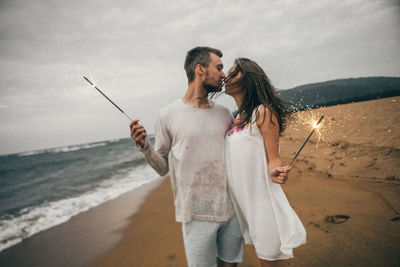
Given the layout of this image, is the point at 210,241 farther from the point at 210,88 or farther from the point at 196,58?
the point at 196,58

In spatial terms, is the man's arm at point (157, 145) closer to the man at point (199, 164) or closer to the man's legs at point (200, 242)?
the man at point (199, 164)

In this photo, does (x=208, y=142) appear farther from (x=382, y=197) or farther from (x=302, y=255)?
(x=382, y=197)

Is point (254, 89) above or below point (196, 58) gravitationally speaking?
below

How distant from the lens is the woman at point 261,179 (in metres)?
1.63

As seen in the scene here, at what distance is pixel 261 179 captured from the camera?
1.73 m

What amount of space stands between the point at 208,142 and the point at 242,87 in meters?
0.72

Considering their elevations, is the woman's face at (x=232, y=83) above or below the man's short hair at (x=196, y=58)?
below

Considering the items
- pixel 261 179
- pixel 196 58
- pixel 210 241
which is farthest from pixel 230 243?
pixel 196 58

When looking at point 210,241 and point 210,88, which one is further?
point 210,88

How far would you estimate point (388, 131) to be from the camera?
22.2ft

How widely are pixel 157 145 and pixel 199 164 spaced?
0.50m

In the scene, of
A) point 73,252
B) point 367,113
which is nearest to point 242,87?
point 73,252

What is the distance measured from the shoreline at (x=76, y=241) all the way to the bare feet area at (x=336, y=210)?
1.23ft

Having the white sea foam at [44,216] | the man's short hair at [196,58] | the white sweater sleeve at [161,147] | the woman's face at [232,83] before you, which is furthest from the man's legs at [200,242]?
the white sea foam at [44,216]
